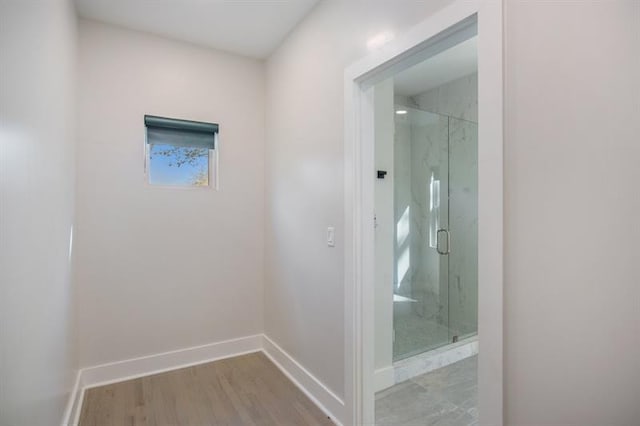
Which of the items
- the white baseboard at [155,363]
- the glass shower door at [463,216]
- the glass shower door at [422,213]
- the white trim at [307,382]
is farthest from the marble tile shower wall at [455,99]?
the white baseboard at [155,363]

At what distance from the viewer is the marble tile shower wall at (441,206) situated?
3.39 m

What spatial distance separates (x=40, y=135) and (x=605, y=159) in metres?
1.99

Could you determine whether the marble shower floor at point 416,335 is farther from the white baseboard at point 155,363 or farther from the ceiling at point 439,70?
the ceiling at point 439,70

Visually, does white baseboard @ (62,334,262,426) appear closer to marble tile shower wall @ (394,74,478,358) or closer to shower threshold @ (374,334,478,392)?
shower threshold @ (374,334,478,392)

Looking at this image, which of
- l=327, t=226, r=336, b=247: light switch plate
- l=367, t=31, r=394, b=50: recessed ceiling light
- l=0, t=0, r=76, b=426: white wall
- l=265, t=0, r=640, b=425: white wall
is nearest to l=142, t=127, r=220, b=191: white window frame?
l=0, t=0, r=76, b=426: white wall

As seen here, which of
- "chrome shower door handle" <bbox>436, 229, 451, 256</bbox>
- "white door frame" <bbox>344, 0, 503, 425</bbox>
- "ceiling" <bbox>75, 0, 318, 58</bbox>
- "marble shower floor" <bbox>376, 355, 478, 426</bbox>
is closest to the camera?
"white door frame" <bbox>344, 0, 503, 425</bbox>

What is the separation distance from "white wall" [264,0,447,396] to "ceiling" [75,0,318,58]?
128mm

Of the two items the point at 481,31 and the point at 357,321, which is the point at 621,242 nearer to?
the point at 481,31

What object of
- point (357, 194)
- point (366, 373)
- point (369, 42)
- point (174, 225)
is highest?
point (369, 42)

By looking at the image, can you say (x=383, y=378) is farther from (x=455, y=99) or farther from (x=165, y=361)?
(x=455, y=99)

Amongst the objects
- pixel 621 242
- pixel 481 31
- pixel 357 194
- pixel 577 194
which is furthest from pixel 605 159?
pixel 357 194

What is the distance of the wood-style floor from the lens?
6.82 ft

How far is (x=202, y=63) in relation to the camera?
9.54ft

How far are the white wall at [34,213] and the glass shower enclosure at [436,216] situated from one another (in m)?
2.65
